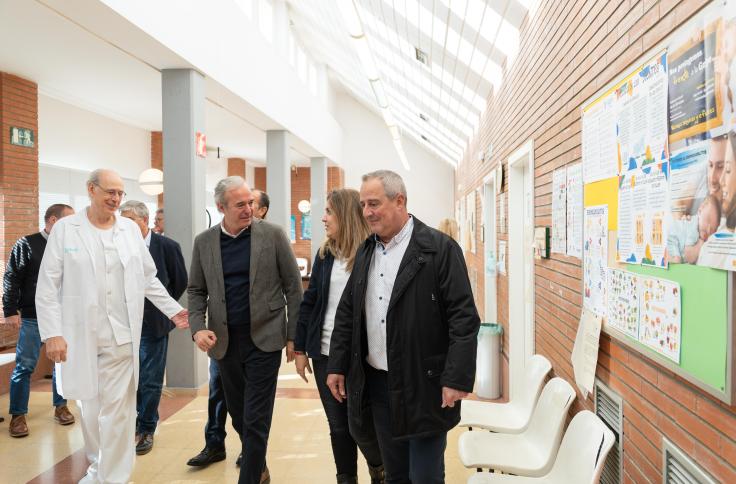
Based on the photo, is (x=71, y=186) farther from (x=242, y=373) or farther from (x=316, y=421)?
(x=242, y=373)

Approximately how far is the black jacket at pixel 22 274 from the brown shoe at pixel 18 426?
0.79 m

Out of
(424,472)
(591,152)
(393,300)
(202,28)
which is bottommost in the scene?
(424,472)

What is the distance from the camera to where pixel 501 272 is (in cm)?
586

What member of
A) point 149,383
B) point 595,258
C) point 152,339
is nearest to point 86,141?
point 152,339

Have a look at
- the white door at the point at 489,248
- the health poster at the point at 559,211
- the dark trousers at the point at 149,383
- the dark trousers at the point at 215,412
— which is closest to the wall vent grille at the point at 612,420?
the health poster at the point at 559,211

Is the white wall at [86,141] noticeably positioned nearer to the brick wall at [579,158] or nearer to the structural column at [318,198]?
the structural column at [318,198]

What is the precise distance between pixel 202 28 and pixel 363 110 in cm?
1104

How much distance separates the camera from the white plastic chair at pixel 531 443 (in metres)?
2.64

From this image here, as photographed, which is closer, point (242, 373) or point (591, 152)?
point (591, 152)

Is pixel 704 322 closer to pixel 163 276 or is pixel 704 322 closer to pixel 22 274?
pixel 163 276

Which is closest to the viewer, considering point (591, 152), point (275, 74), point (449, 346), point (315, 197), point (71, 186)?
point (449, 346)

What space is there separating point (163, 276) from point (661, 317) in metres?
3.32

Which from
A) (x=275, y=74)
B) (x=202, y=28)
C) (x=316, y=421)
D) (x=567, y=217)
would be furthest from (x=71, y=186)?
(x=567, y=217)

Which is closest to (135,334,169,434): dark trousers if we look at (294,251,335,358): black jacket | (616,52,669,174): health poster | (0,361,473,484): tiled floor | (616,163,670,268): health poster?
(0,361,473,484): tiled floor
